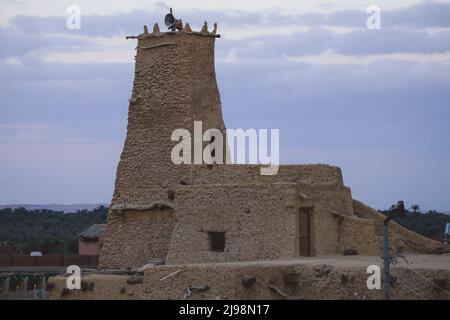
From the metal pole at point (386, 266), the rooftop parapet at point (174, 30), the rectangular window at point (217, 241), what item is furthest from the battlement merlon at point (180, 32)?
the metal pole at point (386, 266)

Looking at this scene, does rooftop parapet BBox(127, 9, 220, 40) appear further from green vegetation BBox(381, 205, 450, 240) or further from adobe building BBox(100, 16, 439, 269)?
green vegetation BBox(381, 205, 450, 240)

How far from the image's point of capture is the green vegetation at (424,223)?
54.4m

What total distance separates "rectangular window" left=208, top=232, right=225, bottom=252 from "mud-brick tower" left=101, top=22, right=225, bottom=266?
105 inches

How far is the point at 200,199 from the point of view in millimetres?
31109

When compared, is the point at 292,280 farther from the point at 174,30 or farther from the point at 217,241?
the point at 174,30

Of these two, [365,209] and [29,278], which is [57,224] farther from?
[365,209]

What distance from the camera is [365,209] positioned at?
33969 millimetres

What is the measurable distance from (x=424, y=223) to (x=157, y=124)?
32891 millimetres

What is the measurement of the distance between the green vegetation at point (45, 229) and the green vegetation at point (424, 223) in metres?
16.3

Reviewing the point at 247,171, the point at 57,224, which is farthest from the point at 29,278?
the point at 57,224

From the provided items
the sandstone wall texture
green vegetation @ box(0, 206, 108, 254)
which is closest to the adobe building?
the sandstone wall texture

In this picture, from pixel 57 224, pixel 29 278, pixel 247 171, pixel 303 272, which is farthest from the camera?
pixel 57 224

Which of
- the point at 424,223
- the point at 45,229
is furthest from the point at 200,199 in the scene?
the point at 45,229
